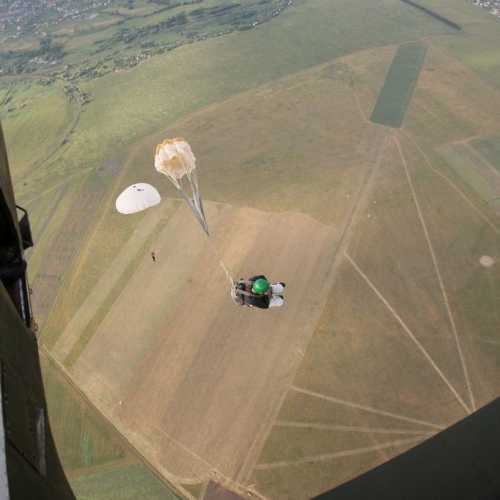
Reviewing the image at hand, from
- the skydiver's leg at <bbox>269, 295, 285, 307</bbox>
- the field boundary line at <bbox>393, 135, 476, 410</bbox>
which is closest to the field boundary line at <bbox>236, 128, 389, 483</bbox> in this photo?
the field boundary line at <bbox>393, 135, 476, 410</bbox>

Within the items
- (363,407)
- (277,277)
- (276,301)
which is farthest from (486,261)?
(276,301)

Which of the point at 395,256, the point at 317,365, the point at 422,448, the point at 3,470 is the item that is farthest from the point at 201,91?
the point at 3,470

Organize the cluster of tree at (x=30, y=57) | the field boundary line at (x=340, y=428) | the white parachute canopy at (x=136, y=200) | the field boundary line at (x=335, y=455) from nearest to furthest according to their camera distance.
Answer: the field boundary line at (x=335, y=455) < the field boundary line at (x=340, y=428) < the white parachute canopy at (x=136, y=200) < the cluster of tree at (x=30, y=57)

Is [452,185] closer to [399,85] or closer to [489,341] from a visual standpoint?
[489,341]

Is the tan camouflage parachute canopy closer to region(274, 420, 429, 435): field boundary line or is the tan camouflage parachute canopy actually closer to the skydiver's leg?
the skydiver's leg

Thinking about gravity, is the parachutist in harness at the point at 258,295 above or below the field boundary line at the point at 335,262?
above

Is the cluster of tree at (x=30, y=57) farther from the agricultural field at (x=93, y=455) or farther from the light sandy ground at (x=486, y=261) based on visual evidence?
the light sandy ground at (x=486, y=261)

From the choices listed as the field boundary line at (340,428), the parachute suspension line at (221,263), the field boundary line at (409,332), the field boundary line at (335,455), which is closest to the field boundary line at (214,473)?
the field boundary line at (335,455)
